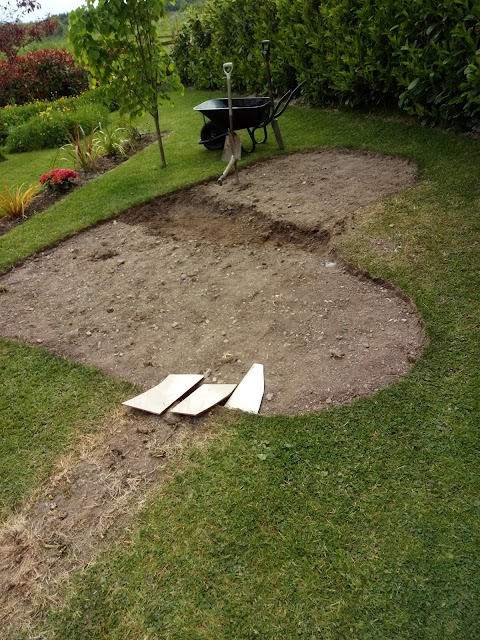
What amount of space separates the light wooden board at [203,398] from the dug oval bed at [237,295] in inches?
4.3

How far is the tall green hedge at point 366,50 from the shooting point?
17.1ft

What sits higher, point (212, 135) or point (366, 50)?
point (366, 50)

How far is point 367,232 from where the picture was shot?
4.12m

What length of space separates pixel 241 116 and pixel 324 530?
5.35 m

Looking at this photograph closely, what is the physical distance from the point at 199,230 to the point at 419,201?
197 cm

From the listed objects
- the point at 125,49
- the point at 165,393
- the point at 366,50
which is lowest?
the point at 165,393

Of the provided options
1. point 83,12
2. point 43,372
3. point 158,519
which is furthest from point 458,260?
point 83,12

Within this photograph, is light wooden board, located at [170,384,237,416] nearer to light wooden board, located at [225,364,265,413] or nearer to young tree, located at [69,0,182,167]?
light wooden board, located at [225,364,265,413]

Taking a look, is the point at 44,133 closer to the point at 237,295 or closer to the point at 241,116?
the point at 241,116

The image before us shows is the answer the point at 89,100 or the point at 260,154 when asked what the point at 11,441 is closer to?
the point at 260,154

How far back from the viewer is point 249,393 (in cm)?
277

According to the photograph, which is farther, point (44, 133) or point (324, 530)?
point (44, 133)

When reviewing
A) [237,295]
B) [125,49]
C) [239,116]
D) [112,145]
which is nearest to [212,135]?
[239,116]

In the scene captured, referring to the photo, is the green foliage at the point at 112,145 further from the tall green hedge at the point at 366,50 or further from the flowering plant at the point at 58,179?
the tall green hedge at the point at 366,50
